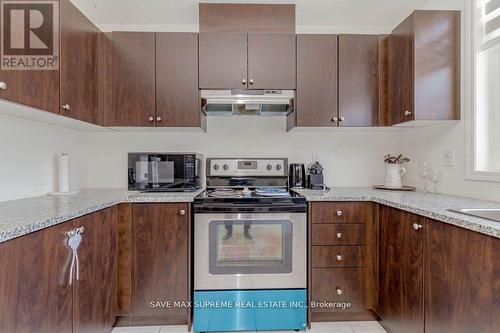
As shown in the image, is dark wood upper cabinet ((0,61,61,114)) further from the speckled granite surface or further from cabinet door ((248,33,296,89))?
cabinet door ((248,33,296,89))

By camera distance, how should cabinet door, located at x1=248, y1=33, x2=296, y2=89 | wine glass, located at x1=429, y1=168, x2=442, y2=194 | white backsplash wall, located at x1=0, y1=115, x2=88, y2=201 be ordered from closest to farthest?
white backsplash wall, located at x1=0, y1=115, x2=88, y2=201
wine glass, located at x1=429, y1=168, x2=442, y2=194
cabinet door, located at x1=248, y1=33, x2=296, y2=89

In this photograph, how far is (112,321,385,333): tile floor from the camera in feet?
6.10

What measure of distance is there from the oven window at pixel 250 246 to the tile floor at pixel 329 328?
47 centimetres

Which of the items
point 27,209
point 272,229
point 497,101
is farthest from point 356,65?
point 27,209

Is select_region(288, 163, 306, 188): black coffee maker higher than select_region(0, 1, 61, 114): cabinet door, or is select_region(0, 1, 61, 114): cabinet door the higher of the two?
select_region(0, 1, 61, 114): cabinet door

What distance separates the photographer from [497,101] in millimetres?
1705

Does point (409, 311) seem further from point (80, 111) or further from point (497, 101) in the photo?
point (80, 111)

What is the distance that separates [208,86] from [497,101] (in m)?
1.93

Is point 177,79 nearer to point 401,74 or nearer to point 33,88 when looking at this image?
point 33,88

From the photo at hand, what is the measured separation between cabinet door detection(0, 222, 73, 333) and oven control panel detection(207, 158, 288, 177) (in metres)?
1.29

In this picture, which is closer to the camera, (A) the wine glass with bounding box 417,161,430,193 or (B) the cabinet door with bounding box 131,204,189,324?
(B) the cabinet door with bounding box 131,204,189,324

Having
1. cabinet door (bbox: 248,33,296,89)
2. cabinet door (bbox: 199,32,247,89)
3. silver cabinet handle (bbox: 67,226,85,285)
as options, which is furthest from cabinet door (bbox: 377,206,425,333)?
silver cabinet handle (bbox: 67,226,85,285)

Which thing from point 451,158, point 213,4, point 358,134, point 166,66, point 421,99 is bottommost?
point 451,158

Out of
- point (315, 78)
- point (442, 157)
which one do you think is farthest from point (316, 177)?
point (442, 157)
